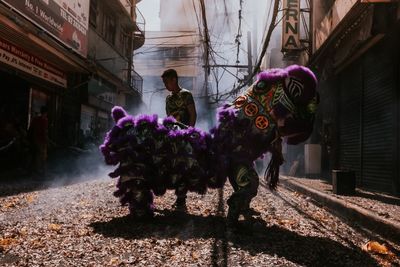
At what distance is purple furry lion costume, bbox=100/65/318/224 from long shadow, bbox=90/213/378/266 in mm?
275

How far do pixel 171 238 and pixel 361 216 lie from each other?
3.22m

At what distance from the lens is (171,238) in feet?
12.5

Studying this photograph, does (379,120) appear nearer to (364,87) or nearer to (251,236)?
(364,87)

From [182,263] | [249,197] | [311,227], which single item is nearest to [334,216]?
[311,227]

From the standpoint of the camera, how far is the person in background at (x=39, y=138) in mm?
10516

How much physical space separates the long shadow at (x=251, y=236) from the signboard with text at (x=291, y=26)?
1343 centimetres

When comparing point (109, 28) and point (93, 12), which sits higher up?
point (109, 28)

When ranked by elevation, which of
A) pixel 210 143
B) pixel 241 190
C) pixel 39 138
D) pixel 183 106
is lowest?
pixel 241 190

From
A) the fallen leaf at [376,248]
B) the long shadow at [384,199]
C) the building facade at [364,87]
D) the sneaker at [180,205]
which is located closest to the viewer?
the fallen leaf at [376,248]

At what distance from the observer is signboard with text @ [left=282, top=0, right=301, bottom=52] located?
1689 cm

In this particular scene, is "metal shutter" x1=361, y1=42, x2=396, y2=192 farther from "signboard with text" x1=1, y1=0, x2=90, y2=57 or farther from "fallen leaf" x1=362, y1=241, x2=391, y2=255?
"signboard with text" x1=1, y1=0, x2=90, y2=57

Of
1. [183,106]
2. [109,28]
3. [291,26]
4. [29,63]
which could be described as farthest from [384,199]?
[109,28]

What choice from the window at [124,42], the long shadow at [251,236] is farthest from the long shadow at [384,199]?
the window at [124,42]

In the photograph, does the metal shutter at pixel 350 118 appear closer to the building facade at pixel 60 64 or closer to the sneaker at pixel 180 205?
the sneaker at pixel 180 205
